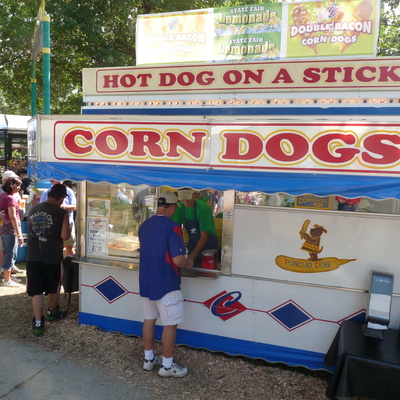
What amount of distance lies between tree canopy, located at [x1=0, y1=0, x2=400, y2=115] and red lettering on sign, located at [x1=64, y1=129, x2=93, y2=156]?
8.47 meters

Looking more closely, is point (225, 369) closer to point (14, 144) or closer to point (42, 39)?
point (42, 39)

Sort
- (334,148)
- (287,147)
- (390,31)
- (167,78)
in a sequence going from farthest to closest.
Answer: (390,31), (167,78), (287,147), (334,148)

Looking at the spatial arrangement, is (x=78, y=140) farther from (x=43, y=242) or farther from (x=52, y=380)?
(x=52, y=380)

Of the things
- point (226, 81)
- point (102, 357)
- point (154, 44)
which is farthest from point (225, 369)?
point (154, 44)

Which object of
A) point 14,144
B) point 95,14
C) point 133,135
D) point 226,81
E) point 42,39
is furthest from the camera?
point 14,144

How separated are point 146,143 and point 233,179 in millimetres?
818

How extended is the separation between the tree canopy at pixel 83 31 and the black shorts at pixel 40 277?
828 cm

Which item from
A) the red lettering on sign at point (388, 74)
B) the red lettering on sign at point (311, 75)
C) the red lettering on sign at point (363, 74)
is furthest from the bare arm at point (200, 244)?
the red lettering on sign at point (388, 74)

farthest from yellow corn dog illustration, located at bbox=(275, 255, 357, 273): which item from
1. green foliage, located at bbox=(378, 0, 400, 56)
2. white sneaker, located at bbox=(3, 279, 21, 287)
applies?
green foliage, located at bbox=(378, 0, 400, 56)

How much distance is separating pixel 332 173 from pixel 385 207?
931 millimetres

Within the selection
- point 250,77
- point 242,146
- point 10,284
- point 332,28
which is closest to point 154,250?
point 242,146

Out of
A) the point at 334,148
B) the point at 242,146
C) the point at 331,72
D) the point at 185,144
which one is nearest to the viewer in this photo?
the point at 334,148

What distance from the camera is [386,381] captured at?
277 centimetres

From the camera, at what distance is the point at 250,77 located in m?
3.50
